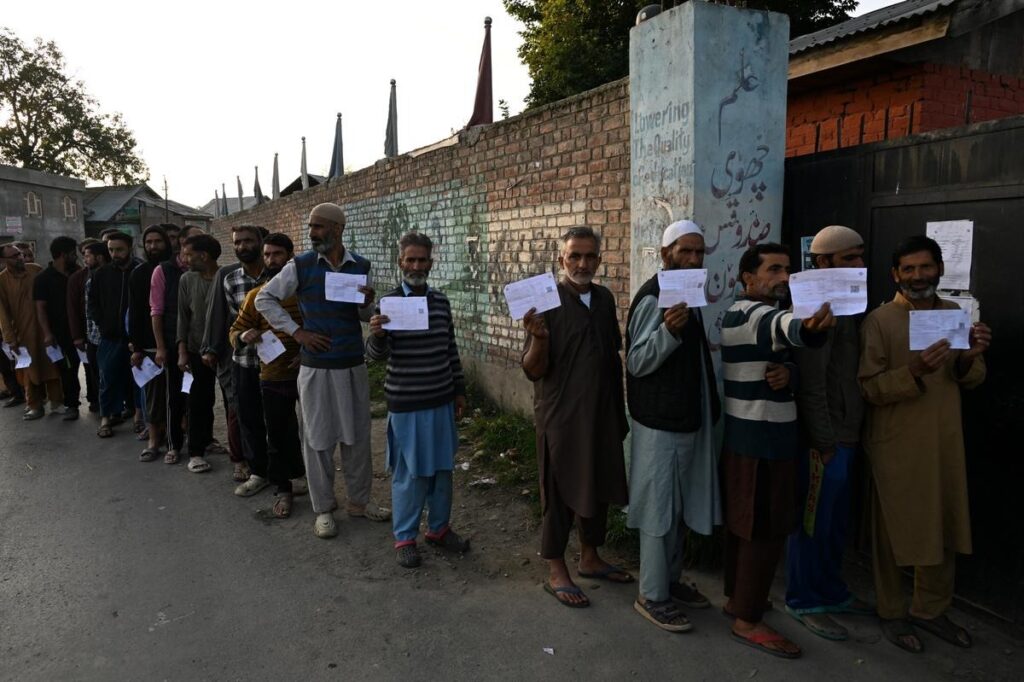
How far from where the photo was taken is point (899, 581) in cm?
289

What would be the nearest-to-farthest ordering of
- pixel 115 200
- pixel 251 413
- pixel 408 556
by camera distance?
1. pixel 408 556
2. pixel 251 413
3. pixel 115 200

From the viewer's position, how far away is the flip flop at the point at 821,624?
2.88 metres

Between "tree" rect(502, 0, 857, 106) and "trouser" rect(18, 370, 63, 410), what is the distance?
10988mm

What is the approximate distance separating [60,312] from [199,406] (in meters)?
3.10

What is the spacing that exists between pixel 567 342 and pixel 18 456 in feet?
18.3

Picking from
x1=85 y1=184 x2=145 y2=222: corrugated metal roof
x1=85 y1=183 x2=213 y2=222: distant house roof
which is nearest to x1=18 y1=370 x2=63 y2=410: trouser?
x1=85 y1=183 x2=213 y2=222: distant house roof

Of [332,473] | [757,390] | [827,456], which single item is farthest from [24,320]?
[827,456]

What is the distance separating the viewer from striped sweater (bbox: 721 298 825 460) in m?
2.62

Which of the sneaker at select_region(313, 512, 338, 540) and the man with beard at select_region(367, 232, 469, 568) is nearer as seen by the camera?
the man with beard at select_region(367, 232, 469, 568)

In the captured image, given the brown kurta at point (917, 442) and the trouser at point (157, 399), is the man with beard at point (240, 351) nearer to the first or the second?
the trouser at point (157, 399)

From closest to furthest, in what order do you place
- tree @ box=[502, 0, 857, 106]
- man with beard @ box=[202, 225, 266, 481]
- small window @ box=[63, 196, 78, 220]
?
man with beard @ box=[202, 225, 266, 481], tree @ box=[502, 0, 857, 106], small window @ box=[63, 196, 78, 220]

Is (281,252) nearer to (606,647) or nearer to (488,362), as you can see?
(488,362)

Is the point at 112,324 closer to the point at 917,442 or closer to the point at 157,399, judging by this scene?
the point at 157,399

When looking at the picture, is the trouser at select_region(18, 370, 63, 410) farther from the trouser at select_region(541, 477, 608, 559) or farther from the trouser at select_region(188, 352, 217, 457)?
the trouser at select_region(541, 477, 608, 559)
